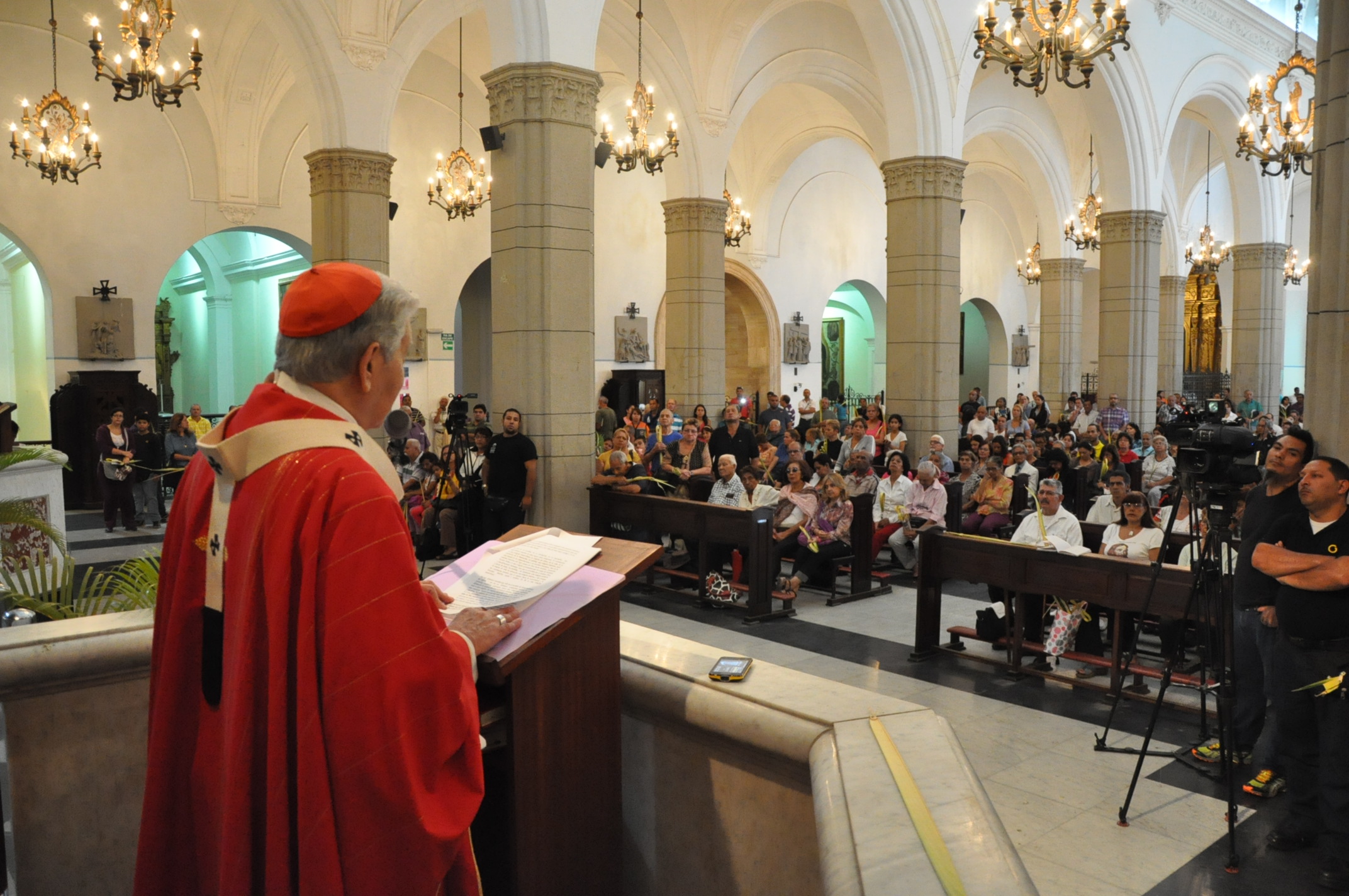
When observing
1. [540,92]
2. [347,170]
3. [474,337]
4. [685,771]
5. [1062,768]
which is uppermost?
[347,170]

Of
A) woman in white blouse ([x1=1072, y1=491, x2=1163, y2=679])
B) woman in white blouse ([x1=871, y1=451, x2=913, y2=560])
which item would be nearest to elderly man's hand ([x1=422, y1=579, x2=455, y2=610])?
woman in white blouse ([x1=1072, y1=491, x2=1163, y2=679])

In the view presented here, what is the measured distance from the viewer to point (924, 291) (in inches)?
494

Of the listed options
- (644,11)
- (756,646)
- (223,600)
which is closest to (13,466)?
(756,646)

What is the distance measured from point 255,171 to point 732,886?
16104mm

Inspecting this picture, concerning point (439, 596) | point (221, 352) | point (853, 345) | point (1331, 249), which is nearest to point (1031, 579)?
point (1331, 249)

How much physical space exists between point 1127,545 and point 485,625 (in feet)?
18.1

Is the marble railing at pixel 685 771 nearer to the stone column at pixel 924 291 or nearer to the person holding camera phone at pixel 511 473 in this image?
the person holding camera phone at pixel 511 473

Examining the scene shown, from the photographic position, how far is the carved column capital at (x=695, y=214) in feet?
50.1

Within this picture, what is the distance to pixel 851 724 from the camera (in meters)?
1.77

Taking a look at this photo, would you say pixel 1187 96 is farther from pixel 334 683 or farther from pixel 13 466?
pixel 334 683

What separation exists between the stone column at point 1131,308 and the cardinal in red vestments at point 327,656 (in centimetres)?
1652

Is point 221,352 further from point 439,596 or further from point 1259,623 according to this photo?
point 439,596

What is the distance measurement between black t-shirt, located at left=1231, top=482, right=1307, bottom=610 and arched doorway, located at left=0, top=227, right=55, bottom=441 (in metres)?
14.7

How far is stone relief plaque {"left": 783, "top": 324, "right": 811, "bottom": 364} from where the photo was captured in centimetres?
2234
